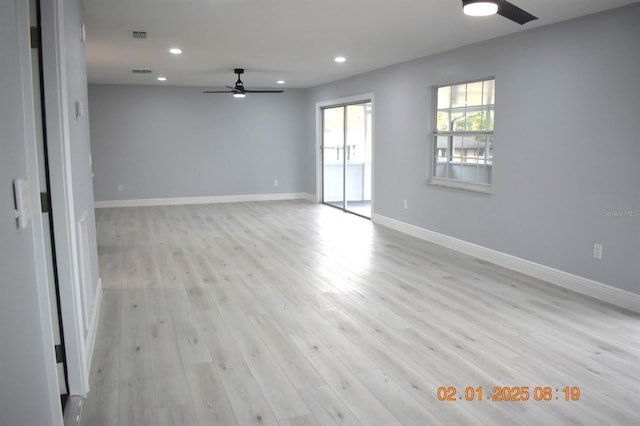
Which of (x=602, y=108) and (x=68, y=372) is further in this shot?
(x=602, y=108)

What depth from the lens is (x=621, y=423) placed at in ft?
7.57

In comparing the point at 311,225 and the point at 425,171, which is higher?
the point at 425,171

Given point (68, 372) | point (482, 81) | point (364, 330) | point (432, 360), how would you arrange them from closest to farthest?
point (68, 372), point (432, 360), point (364, 330), point (482, 81)

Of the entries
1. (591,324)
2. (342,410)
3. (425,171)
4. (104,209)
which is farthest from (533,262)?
(104,209)

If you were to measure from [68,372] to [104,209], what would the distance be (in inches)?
291

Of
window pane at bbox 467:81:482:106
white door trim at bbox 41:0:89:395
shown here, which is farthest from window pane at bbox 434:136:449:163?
white door trim at bbox 41:0:89:395

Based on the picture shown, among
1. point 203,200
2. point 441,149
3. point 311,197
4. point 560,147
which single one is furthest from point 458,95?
point 203,200

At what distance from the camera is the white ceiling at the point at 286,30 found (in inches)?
153

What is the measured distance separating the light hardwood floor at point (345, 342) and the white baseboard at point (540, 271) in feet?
0.45

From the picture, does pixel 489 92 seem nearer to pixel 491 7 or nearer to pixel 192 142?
pixel 491 7

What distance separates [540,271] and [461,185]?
59.6 inches

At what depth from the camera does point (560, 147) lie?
4.47 m

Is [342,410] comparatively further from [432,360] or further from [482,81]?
[482,81]

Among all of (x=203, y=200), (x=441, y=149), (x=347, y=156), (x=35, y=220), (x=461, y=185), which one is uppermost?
(x=441, y=149)
